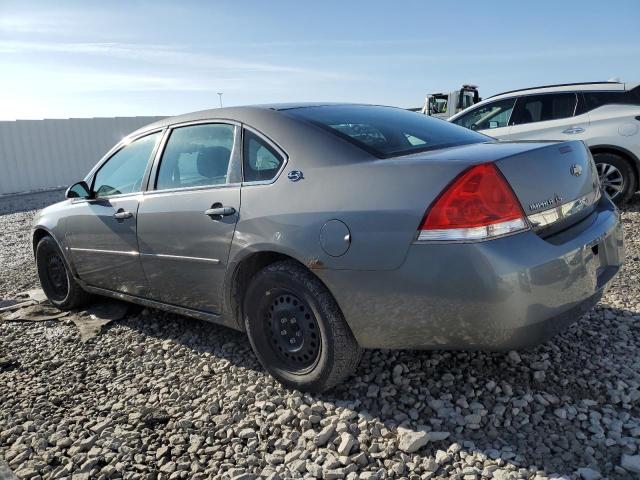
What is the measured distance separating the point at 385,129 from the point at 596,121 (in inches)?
199

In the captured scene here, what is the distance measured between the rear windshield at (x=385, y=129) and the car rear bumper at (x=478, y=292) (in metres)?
0.65

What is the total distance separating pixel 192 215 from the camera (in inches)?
120

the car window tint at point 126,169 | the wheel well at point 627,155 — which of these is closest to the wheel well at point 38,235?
the car window tint at point 126,169

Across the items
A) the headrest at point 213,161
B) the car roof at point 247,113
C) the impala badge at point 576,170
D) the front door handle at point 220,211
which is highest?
the car roof at point 247,113

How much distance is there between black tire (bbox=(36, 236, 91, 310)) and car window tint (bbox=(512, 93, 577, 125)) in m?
6.13

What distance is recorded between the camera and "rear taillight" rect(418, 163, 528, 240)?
2098 millimetres

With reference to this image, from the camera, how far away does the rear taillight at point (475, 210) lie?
210 centimetres

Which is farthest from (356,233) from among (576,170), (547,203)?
(576,170)

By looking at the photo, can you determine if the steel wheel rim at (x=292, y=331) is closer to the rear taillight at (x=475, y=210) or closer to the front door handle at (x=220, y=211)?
the front door handle at (x=220, y=211)

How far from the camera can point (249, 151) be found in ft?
9.62

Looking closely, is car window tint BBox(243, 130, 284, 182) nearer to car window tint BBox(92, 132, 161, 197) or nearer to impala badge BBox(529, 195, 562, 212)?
car window tint BBox(92, 132, 161, 197)

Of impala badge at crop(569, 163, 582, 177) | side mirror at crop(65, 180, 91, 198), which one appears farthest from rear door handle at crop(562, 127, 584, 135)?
side mirror at crop(65, 180, 91, 198)

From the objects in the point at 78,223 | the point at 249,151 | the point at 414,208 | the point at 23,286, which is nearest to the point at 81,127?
the point at 23,286

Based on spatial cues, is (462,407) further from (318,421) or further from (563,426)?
(318,421)
